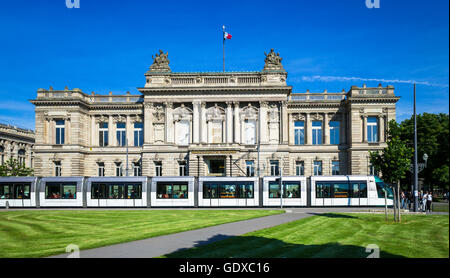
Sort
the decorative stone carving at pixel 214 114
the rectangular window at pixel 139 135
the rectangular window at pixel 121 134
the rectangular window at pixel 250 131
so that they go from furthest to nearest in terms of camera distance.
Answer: the rectangular window at pixel 121 134 < the rectangular window at pixel 139 135 < the decorative stone carving at pixel 214 114 < the rectangular window at pixel 250 131

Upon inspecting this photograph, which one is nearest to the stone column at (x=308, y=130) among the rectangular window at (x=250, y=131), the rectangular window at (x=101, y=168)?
the rectangular window at (x=250, y=131)

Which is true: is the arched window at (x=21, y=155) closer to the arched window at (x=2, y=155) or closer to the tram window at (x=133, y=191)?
the arched window at (x=2, y=155)

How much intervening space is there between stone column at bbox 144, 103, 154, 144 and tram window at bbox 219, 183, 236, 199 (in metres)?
25.1

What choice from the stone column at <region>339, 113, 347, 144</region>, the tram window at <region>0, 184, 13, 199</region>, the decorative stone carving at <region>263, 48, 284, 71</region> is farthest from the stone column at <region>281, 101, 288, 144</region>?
the tram window at <region>0, 184, 13, 199</region>

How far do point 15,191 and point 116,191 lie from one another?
11.5 m

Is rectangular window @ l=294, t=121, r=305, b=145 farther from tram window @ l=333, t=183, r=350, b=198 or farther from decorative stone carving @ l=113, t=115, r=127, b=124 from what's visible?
decorative stone carving @ l=113, t=115, r=127, b=124

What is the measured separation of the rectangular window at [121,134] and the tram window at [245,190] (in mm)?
32119

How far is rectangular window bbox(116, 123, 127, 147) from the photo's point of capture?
218 ft

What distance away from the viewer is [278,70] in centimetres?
6056

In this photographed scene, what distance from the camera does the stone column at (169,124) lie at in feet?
204

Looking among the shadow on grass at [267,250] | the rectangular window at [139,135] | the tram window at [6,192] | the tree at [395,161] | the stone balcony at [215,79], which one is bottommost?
the tram window at [6,192]
